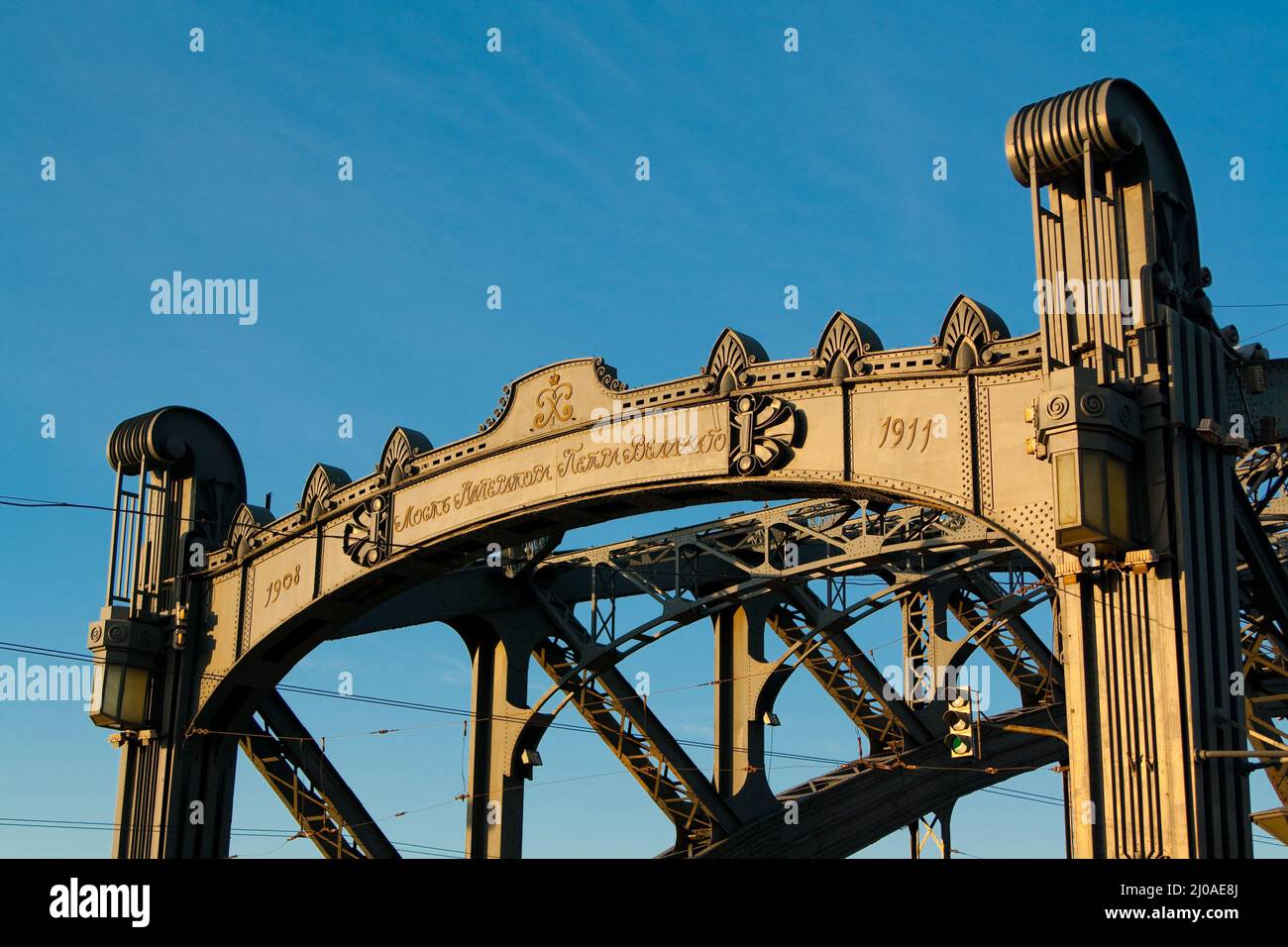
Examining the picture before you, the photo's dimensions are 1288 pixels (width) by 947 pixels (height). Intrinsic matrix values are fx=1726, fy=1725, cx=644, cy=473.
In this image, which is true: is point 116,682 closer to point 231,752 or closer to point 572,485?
point 231,752

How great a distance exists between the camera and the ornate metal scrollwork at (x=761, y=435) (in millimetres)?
21438

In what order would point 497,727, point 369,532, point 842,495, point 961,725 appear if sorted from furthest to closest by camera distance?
point 497,727
point 369,532
point 842,495
point 961,725

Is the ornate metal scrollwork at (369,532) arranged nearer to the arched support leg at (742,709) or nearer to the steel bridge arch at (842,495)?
the steel bridge arch at (842,495)

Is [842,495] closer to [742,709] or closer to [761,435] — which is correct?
[761,435]

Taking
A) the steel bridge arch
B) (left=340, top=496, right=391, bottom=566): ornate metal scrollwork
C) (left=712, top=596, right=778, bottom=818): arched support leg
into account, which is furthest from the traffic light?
(left=712, top=596, right=778, bottom=818): arched support leg

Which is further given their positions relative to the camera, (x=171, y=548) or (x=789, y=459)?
(x=171, y=548)

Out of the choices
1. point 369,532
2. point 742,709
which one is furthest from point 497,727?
point 369,532

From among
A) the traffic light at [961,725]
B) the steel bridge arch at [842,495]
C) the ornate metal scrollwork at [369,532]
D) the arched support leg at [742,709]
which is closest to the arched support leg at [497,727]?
the steel bridge arch at [842,495]

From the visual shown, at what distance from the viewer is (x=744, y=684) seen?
31.0 meters

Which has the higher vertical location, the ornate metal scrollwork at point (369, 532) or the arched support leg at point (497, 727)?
the ornate metal scrollwork at point (369, 532)

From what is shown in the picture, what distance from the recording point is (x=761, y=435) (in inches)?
853
